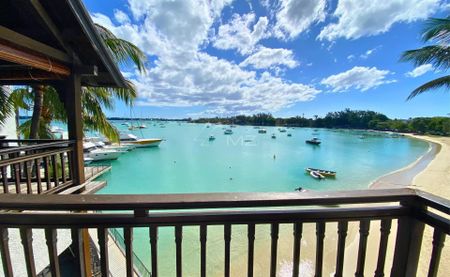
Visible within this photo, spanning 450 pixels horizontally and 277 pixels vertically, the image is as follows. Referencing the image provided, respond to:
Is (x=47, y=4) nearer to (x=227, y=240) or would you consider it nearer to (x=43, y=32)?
(x=43, y=32)

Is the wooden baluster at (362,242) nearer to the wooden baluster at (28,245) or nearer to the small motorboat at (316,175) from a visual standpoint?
the wooden baluster at (28,245)

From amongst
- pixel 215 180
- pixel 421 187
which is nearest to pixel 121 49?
pixel 215 180

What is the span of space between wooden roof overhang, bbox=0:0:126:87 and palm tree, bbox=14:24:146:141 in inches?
103

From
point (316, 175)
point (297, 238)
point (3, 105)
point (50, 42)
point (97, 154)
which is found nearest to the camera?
point (297, 238)

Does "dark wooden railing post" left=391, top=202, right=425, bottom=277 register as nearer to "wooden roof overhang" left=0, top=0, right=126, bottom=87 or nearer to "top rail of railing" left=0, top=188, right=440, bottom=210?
"top rail of railing" left=0, top=188, right=440, bottom=210

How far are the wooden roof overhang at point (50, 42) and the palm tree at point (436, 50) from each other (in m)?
9.66

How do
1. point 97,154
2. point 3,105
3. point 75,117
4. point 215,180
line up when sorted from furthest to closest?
point 97,154 < point 215,180 < point 3,105 < point 75,117

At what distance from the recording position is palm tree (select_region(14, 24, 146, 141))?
6465 millimetres

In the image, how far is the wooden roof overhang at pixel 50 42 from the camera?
8.20 ft

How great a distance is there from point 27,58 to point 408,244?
3984mm

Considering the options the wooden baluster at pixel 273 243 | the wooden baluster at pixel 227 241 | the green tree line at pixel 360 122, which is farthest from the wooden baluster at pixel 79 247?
the green tree line at pixel 360 122

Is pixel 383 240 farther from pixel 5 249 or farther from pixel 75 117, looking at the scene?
pixel 75 117

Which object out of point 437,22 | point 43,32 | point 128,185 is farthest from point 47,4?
point 128,185

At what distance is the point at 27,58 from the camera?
2529 millimetres
